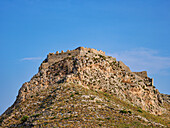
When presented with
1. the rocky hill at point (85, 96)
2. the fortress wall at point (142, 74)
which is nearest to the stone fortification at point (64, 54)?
the rocky hill at point (85, 96)

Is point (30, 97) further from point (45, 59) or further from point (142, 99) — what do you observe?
point (142, 99)

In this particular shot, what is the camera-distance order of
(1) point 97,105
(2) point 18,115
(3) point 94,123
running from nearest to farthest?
(3) point 94,123 → (1) point 97,105 → (2) point 18,115

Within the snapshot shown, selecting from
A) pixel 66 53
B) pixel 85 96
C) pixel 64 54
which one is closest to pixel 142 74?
pixel 66 53

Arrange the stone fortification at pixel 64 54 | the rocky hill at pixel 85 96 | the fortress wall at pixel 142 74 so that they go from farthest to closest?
1. the fortress wall at pixel 142 74
2. the stone fortification at pixel 64 54
3. the rocky hill at pixel 85 96

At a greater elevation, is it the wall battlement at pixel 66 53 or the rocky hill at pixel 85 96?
the wall battlement at pixel 66 53

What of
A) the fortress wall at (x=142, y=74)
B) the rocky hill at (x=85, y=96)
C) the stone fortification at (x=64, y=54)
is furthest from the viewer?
the fortress wall at (x=142, y=74)

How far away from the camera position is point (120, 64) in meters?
76.1

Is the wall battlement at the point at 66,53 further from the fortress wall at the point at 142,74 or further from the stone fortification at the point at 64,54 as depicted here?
the fortress wall at the point at 142,74

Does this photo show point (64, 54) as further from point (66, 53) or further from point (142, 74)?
point (142, 74)

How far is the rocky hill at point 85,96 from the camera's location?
43.1m

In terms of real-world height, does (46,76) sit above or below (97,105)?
above

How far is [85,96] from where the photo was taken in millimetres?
50906

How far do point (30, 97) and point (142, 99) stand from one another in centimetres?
3046

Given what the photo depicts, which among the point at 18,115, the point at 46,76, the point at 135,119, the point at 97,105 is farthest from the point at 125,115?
the point at 46,76
